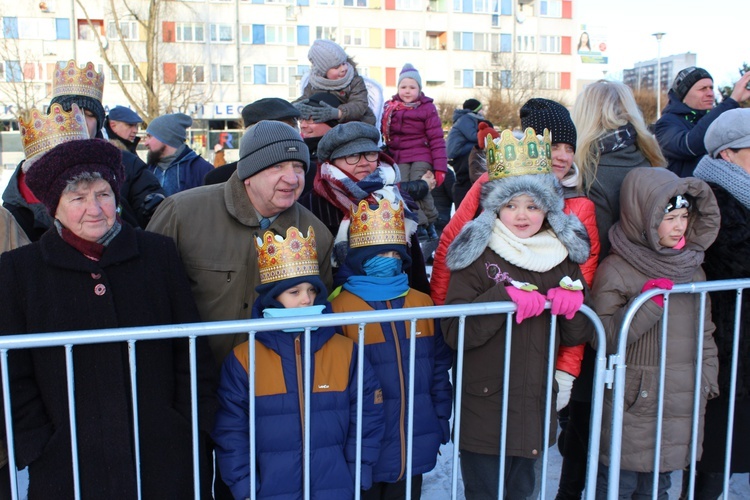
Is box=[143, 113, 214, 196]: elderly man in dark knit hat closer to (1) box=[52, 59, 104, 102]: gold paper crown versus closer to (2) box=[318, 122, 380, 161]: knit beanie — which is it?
(1) box=[52, 59, 104, 102]: gold paper crown

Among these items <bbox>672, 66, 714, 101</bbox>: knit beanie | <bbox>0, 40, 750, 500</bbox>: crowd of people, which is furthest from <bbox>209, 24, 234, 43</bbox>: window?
<bbox>0, 40, 750, 500</bbox>: crowd of people

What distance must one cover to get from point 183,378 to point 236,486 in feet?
1.56

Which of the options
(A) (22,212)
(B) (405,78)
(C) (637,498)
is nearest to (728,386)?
(C) (637,498)

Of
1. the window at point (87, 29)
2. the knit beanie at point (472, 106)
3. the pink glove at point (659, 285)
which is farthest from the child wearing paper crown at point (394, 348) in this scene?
the window at point (87, 29)

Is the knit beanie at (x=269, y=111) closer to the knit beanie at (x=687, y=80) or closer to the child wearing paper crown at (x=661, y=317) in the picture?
the child wearing paper crown at (x=661, y=317)

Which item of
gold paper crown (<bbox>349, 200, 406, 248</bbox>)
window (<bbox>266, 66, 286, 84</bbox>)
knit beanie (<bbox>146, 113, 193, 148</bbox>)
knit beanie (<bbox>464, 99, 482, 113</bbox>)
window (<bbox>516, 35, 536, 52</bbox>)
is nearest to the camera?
gold paper crown (<bbox>349, 200, 406, 248</bbox>)

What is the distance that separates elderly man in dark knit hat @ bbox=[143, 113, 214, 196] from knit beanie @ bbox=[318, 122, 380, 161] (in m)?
2.37

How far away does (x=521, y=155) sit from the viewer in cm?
313

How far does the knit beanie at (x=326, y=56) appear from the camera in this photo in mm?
5188

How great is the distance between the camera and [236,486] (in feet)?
8.75

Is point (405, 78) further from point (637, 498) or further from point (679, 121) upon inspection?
point (637, 498)

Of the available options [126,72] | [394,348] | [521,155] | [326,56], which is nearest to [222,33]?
[126,72]

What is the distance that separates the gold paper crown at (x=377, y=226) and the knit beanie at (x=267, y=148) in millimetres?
395

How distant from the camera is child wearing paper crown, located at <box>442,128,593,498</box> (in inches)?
119
